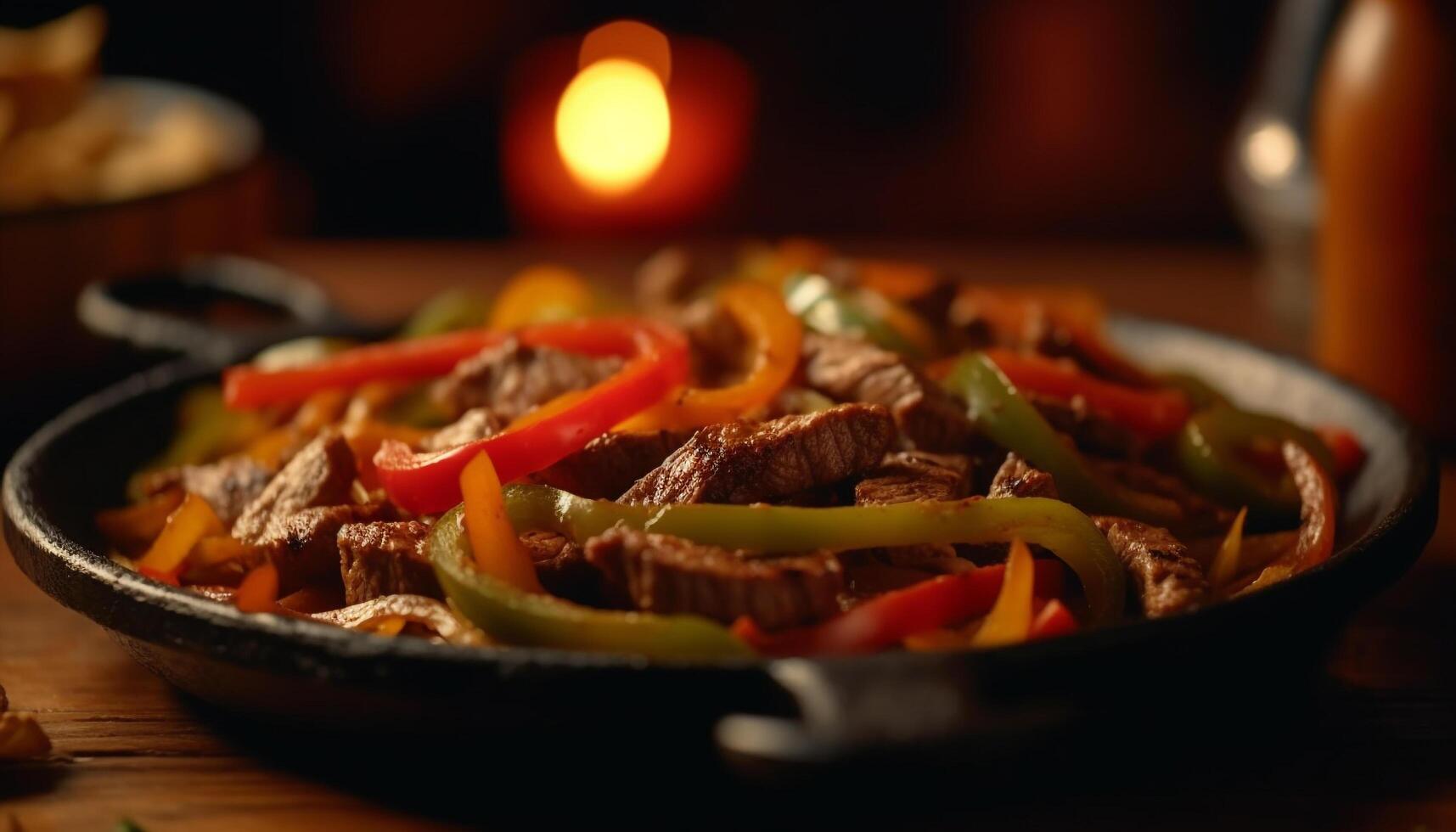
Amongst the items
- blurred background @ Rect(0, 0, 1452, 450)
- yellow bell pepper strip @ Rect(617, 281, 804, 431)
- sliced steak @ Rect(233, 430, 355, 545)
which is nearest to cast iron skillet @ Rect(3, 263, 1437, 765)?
sliced steak @ Rect(233, 430, 355, 545)

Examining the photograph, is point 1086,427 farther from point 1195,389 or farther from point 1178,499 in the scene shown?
point 1195,389

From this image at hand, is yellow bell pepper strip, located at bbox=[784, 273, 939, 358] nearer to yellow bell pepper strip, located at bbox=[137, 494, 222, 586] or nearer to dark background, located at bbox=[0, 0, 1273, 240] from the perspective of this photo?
yellow bell pepper strip, located at bbox=[137, 494, 222, 586]

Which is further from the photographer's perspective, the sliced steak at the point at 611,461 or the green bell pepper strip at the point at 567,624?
the sliced steak at the point at 611,461

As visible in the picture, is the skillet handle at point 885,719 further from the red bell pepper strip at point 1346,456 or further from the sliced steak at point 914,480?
the red bell pepper strip at point 1346,456

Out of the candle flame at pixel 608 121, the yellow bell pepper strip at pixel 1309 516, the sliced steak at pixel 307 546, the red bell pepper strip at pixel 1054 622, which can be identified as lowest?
the candle flame at pixel 608 121

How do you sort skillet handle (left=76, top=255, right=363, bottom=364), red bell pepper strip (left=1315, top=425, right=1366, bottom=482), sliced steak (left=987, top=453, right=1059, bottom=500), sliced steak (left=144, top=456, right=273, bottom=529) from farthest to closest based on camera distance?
1. skillet handle (left=76, top=255, right=363, bottom=364)
2. red bell pepper strip (left=1315, top=425, right=1366, bottom=482)
3. sliced steak (left=144, top=456, right=273, bottom=529)
4. sliced steak (left=987, top=453, right=1059, bottom=500)

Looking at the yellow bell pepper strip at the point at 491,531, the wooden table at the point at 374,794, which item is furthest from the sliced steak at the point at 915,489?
the yellow bell pepper strip at the point at 491,531

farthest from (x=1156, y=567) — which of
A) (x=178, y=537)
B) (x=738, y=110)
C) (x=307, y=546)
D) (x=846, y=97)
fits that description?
(x=738, y=110)
